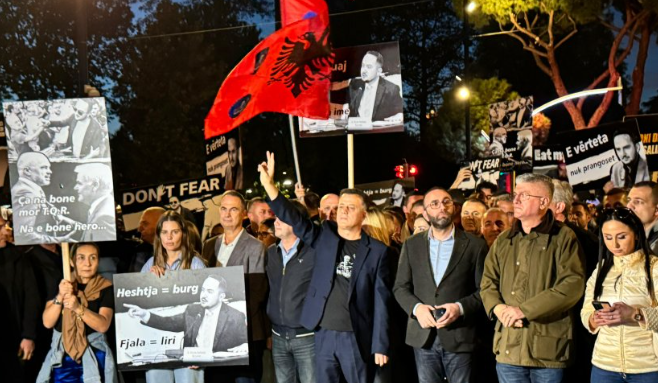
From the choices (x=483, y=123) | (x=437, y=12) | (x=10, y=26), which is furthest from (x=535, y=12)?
(x=10, y=26)

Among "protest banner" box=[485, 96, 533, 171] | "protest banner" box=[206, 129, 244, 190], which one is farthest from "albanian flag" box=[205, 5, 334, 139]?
"protest banner" box=[485, 96, 533, 171]

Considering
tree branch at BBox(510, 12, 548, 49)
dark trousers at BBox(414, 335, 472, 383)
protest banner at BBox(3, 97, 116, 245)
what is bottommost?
dark trousers at BBox(414, 335, 472, 383)

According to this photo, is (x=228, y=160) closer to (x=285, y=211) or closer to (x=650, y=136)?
(x=285, y=211)

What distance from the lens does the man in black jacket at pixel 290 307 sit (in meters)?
7.83

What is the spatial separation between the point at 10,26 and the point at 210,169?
12.9m

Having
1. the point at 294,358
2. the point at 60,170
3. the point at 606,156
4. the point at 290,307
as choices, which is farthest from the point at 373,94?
the point at 606,156

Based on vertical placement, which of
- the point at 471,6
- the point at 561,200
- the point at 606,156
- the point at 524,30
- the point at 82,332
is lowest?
the point at 82,332

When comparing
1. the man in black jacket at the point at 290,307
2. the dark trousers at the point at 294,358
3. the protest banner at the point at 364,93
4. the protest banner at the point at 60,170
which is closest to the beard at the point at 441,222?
the man in black jacket at the point at 290,307

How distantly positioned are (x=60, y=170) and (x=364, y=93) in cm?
331

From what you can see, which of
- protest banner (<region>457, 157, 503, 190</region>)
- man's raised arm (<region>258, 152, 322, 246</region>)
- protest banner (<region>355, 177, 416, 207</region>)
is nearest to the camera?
man's raised arm (<region>258, 152, 322, 246</region>)

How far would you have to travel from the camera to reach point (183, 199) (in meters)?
14.4

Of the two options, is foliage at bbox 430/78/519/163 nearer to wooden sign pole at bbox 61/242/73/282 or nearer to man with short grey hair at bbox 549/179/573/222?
man with short grey hair at bbox 549/179/573/222

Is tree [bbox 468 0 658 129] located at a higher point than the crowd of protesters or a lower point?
higher

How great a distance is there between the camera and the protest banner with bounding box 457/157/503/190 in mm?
19719
